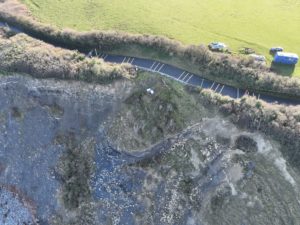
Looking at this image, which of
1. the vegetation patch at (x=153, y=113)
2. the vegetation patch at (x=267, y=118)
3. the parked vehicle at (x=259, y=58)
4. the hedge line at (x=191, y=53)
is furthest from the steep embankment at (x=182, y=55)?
the vegetation patch at (x=153, y=113)

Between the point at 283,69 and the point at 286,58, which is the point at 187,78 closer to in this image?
the point at 283,69

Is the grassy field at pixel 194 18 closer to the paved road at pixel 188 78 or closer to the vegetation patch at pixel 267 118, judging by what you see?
the paved road at pixel 188 78

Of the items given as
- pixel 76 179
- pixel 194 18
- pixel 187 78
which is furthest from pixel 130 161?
pixel 194 18

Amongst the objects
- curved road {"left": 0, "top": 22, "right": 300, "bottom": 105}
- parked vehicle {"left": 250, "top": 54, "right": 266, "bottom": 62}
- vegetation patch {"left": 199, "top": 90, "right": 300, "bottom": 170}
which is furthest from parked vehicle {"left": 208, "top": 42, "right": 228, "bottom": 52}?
vegetation patch {"left": 199, "top": 90, "right": 300, "bottom": 170}

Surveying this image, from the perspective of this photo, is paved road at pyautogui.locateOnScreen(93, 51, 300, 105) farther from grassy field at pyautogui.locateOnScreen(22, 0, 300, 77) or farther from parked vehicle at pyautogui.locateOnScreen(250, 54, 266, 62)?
grassy field at pyautogui.locateOnScreen(22, 0, 300, 77)

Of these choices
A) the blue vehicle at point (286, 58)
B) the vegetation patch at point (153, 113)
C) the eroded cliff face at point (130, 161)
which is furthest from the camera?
the blue vehicle at point (286, 58)

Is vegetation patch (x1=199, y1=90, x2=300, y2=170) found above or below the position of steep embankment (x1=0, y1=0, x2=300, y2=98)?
below
